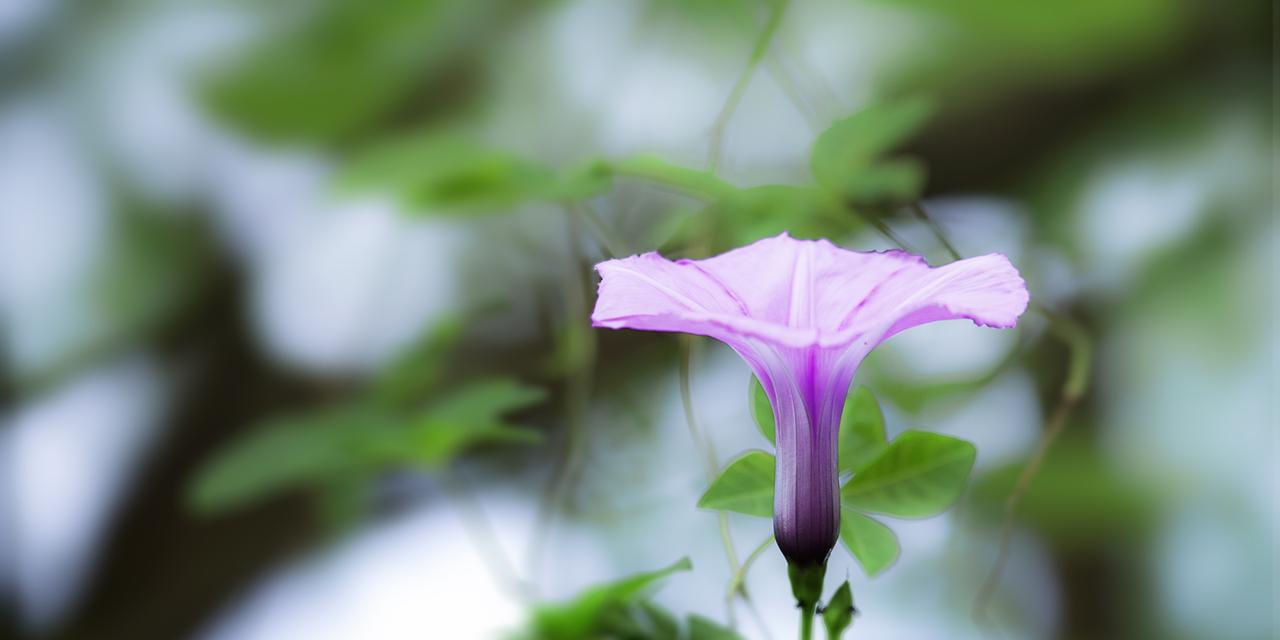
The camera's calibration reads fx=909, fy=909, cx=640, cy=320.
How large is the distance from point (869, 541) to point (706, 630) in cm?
7

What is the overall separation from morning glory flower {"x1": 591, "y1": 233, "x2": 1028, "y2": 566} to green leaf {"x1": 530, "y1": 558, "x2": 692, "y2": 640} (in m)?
0.11

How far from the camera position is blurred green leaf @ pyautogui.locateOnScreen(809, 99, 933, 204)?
423 millimetres

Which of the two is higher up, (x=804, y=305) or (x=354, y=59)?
(x=354, y=59)

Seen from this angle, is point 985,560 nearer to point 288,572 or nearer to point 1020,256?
point 1020,256

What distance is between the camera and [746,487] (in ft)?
0.97

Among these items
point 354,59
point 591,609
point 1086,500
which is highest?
point 354,59

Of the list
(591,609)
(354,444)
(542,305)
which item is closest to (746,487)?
(591,609)

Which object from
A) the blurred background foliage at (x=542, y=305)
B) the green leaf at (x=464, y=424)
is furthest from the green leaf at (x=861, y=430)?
the blurred background foliage at (x=542, y=305)

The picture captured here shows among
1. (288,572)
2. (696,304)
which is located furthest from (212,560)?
(696,304)

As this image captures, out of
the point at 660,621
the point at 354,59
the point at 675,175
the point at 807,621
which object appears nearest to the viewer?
the point at 807,621

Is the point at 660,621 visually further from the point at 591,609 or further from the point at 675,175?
the point at 675,175

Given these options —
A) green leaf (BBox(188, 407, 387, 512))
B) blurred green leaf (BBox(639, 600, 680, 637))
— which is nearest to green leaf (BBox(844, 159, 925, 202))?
blurred green leaf (BBox(639, 600, 680, 637))

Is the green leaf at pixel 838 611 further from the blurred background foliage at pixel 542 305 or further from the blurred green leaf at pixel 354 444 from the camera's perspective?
the blurred background foliage at pixel 542 305

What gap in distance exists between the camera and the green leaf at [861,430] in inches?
13.3
